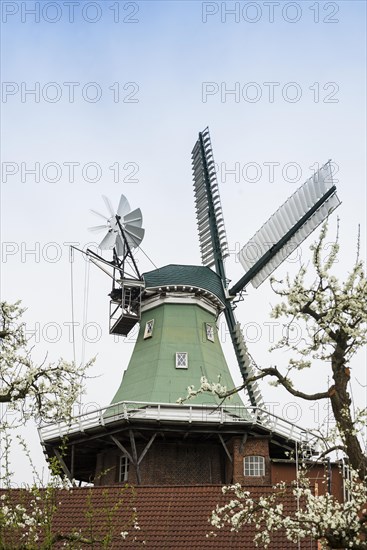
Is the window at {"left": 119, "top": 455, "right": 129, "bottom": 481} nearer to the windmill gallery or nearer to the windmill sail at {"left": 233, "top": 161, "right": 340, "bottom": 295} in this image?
the windmill gallery

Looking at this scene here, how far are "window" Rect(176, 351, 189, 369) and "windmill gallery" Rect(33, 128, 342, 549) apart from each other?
34 millimetres

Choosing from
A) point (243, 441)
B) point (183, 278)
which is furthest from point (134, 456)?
point (183, 278)

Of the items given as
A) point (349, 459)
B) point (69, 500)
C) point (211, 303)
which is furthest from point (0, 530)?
point (211, 303)

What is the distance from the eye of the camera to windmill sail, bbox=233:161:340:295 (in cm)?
3391

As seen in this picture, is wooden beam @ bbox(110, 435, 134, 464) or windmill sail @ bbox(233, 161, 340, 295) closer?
wooden beam @ bbox(110, 435, 134, 464)

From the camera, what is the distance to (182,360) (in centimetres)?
3073

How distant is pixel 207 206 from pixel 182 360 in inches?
340

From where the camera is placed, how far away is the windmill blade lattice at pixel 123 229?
1291 inches

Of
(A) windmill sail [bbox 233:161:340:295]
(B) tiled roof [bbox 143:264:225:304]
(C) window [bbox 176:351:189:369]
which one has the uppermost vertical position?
(A) windmill sail [bbox 233:161:340:295]

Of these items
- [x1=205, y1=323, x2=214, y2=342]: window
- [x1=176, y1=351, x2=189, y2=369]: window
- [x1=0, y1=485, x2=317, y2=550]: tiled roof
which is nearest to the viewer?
[x1=0, y1=485, x2=317, y2=550]: tiled roof

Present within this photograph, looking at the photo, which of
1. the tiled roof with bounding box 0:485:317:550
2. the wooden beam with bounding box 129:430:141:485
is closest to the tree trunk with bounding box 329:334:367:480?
the tiled roof with bounding box 0:485:317:550

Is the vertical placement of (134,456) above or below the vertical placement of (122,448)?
below

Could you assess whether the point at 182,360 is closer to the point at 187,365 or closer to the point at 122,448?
the point at 187,365

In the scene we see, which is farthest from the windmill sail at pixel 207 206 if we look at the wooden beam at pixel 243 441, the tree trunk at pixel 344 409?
the tree trunk at pixel 344 409
